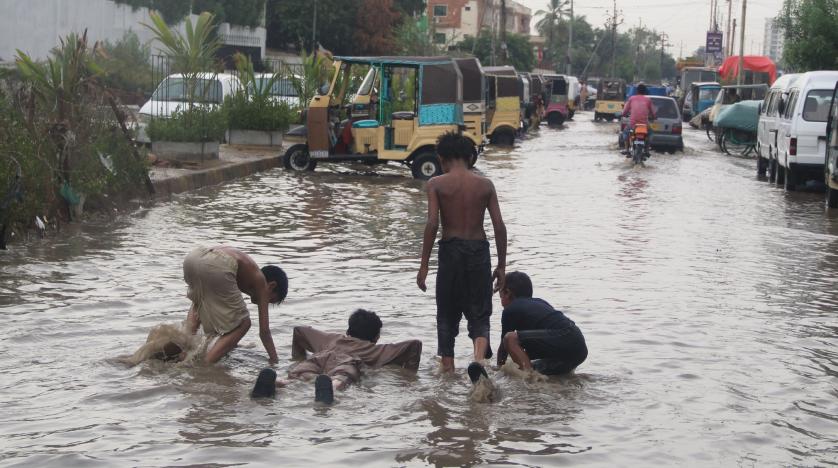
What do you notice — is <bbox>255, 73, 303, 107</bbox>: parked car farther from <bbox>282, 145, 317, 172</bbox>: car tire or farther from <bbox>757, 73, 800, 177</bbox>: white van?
<bbox>757, 73, 800, 177</bbox>: white van

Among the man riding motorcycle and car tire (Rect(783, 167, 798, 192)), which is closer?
car tire (Rect(783, 167, 798, 192))

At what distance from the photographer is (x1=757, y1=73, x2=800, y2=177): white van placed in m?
21.2

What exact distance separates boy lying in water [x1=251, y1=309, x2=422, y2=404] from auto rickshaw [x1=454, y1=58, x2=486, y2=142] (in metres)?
15.7

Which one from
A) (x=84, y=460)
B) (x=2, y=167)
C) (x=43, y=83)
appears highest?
(x=43, y=83)

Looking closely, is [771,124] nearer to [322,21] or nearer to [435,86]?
[435,86]

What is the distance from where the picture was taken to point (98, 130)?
13688 mm

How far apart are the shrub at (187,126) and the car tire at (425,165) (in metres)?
3.57

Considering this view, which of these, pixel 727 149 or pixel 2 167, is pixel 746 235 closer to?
pixel 2 167

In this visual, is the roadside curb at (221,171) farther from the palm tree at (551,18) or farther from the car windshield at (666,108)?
the palm tree at (551,18)

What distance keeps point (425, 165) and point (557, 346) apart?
14.2 meters

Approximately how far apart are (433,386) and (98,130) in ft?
26.5

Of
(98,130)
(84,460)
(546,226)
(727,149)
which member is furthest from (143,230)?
(727,149)

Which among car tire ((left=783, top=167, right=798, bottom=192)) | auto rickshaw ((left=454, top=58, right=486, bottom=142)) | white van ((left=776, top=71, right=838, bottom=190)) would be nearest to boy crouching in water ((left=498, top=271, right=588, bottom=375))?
white van ((left=776, top=71, right=838, bottom=190))

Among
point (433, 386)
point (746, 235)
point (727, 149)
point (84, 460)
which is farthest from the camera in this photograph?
point (727, 149)
